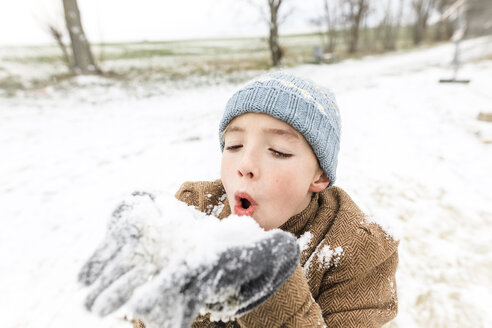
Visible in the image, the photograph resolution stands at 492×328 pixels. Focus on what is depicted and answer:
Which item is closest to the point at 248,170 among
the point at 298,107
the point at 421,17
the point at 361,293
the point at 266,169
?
the point at 266,169

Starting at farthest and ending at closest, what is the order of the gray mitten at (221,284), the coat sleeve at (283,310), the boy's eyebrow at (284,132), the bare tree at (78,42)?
the bare tree at (78,42) < the boy's eyebrow at (284,132) < the coat sleeve at (283,310) < the gray mitten at (221,284)

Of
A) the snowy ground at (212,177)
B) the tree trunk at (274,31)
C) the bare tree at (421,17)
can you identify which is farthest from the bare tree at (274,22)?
the bare tree at (421,17)

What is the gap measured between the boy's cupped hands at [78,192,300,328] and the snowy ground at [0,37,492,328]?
109 centimetres

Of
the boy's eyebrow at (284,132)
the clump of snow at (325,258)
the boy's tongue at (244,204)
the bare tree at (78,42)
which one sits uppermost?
the bare tree at (78,42)

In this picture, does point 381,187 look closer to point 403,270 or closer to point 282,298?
point 403,270

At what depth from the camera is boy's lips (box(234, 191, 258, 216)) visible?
3.39 feet

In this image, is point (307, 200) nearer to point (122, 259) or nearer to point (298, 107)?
point (298, 107)

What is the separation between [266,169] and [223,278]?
473mm

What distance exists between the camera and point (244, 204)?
109cm

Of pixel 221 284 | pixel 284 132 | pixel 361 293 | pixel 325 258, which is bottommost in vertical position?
pixel 361 293

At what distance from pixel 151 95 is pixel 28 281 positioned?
7116mm

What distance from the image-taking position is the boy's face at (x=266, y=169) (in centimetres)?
104

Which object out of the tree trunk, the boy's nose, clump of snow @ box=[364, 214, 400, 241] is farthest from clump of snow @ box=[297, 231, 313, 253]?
the tree trunk

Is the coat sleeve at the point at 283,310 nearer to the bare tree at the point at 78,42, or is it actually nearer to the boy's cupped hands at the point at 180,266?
the boy's cupped hands at the point at 180,266
